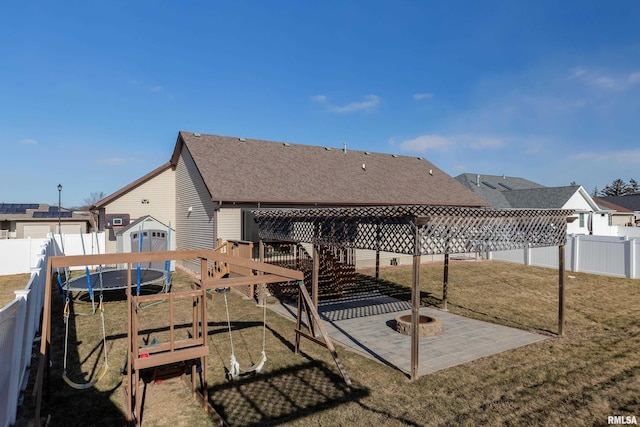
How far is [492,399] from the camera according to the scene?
6.14 meters

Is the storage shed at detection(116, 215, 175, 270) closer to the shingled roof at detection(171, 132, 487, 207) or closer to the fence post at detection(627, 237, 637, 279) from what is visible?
the shingled roof at detection(171, 132, 487, 207)

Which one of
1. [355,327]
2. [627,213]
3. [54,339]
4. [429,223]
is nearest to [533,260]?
[355,327]

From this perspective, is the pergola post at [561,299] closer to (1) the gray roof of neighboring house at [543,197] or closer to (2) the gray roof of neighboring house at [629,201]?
(1) the gray roof of neighboring house at [543,197]

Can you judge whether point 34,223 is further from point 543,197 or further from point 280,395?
point 543,197

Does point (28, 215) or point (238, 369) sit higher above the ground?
point (28, 215)

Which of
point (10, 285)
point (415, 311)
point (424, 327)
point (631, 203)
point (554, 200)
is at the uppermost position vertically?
point (631, 203)

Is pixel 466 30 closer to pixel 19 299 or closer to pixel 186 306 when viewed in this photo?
pixel 186 306

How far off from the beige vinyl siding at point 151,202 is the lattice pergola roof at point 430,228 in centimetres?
1273

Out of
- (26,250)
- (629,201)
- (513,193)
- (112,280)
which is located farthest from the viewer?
(629,201)

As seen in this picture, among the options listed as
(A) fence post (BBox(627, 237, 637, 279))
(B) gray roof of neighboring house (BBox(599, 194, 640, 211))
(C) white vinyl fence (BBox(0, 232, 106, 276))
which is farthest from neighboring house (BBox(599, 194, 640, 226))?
(C) white vinyl fence (BBox(0, 232, 106, 276))

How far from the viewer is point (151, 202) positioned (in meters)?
20.9

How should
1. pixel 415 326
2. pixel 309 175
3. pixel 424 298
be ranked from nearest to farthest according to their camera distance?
pixel 415 326 < pixel 424 298 < pixel 309 175

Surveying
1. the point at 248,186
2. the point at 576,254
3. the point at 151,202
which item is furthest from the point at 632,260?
the point at 151,202

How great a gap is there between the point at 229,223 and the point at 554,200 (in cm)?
2769
